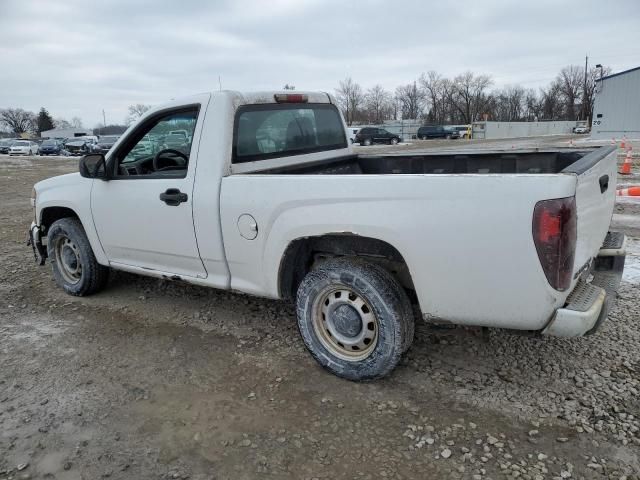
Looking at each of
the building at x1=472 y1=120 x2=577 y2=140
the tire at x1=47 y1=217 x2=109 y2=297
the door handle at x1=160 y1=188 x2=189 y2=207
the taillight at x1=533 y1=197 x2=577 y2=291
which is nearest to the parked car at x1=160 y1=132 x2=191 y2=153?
the door handle at x1=160 y1=188 x2=189 y2=207

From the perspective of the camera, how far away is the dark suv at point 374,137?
1667 inches

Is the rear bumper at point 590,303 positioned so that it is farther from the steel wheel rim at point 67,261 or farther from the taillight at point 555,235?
the steel wheel rim at point 67,261

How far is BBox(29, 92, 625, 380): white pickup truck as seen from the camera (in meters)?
2.49

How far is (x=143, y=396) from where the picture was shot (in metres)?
3.17

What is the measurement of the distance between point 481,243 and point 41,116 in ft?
387

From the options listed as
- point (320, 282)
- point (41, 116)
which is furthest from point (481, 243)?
point (41, 116)

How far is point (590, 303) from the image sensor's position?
8.59 ft

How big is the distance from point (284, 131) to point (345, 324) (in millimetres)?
1779

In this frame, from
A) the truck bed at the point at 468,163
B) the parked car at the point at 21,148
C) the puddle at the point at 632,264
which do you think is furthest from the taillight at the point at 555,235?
the parked car at the point at 21,148

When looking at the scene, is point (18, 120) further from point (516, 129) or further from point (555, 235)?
point (555, 235)

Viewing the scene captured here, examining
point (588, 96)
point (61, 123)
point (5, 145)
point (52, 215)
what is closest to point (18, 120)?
point (61, 123)

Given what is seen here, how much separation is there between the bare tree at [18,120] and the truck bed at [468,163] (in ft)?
399

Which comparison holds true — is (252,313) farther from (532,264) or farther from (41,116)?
(41,116)

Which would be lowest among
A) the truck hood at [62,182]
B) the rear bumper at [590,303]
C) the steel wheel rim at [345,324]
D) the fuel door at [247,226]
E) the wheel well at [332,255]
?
the steel wheel rim at [345,324]
